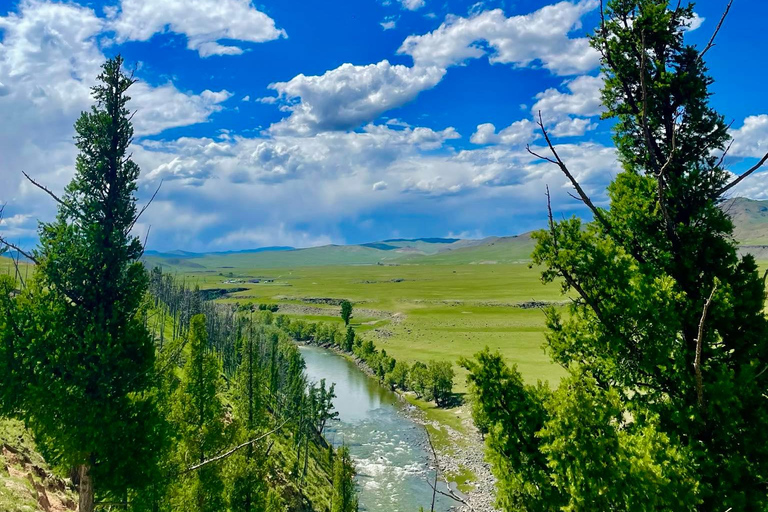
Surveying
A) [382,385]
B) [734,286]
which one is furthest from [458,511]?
[382,385]

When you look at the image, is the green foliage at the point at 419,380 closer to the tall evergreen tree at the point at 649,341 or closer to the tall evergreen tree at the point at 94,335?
the tall evergreen tree at the point at 94,335

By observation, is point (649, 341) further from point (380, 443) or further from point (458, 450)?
point (380, 443)

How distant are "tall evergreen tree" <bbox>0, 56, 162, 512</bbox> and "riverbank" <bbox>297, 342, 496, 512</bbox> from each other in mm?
27485

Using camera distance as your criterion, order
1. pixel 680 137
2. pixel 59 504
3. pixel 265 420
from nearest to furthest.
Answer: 1. pixel 680 137
2. pixel 59 504
3. pixel 265 420

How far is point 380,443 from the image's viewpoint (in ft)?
196

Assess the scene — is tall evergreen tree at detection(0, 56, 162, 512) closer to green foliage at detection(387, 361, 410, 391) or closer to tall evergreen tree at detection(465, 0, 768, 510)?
tall evergreen tree at detection(465, 0, 768, 510)

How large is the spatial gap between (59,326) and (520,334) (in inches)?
4658

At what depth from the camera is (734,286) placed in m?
8.52

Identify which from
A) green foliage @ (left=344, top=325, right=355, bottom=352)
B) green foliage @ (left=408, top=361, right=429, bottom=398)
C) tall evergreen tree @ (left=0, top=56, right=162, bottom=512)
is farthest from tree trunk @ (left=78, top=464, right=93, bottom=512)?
green foliage @ (left=344, top=325, right=355, bottom=352)

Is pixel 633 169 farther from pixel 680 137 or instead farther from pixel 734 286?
pixel 734 286

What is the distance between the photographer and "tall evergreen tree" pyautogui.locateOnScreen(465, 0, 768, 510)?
7.39 metres

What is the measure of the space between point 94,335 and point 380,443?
5461 centimetres

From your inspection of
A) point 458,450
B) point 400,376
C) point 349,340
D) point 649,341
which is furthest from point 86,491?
point 349,340

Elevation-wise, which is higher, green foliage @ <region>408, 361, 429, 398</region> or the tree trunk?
the tree trunk
